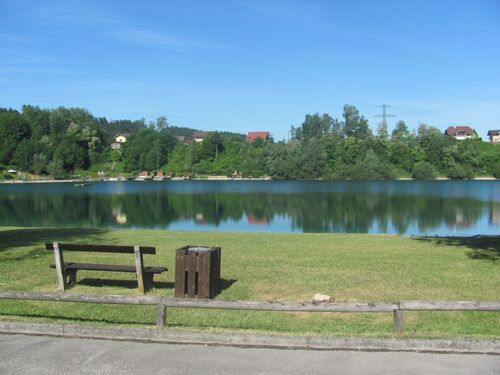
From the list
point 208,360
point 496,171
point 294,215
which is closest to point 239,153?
point 496,171

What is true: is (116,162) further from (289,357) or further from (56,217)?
(289,357)

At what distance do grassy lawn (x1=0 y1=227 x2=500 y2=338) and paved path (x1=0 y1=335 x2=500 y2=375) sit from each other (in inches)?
39.3

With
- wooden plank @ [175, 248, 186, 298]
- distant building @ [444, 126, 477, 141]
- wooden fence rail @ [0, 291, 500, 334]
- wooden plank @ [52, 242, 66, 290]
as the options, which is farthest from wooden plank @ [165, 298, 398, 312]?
distant building @ [444, 126, 477, 141]

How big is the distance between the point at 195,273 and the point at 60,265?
2.88m

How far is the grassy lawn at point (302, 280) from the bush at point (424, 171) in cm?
11248

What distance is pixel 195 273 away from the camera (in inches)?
363

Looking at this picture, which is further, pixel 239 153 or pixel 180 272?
pixel 239 153

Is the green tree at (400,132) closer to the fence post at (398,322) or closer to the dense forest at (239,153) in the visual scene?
the dense forest at (239,153)

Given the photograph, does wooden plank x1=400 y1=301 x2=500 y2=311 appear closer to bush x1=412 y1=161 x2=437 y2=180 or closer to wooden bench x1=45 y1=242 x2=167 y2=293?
wooden bench x1=45 y1=242 x2=167 y2=293

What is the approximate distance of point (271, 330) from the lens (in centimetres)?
761

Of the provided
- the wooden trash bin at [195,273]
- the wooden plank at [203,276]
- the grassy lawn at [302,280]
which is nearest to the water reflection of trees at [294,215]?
the grassy lawn at [302,280]

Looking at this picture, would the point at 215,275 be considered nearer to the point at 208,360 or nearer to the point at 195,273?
the point at 195,273

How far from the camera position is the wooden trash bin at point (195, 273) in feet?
29.9

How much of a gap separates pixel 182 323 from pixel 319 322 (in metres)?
2.12
